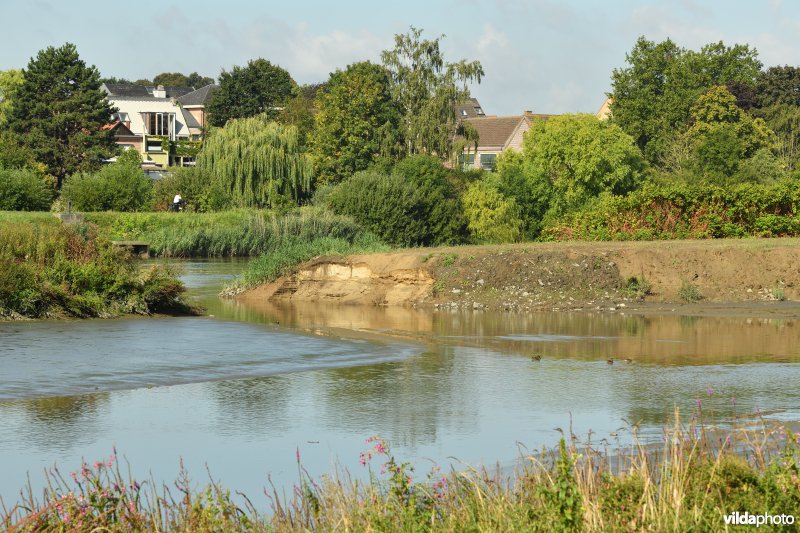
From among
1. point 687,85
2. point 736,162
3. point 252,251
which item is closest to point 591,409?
point 252,251

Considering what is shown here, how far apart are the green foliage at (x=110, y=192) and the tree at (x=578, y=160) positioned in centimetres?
2375

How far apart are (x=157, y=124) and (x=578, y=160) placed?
7216 cm

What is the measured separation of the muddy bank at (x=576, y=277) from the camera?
29344 mm

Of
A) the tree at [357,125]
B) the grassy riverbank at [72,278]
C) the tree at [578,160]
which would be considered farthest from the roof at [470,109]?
the grassy riverbank at [72,278]

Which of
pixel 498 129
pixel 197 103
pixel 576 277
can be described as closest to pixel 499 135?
pixel 498 129

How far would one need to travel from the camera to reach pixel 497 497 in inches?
331

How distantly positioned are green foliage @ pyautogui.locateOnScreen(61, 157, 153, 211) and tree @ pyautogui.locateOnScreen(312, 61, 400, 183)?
12305 mm

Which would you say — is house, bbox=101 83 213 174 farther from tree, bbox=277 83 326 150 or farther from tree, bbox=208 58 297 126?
tree, bbox=277 83 326 150

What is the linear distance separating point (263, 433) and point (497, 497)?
4.97 meters

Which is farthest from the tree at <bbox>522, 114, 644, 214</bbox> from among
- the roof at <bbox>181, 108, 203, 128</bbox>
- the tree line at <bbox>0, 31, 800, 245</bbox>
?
the roof at <bbox>181, 108, 203, 128</bbox>

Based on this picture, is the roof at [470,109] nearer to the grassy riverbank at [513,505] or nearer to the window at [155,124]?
the window at [155,124]

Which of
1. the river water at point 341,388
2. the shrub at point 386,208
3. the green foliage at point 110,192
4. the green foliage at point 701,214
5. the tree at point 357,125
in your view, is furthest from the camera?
the tree at point 357,125

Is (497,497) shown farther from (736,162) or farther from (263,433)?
(736,162)

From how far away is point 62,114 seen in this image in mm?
90312
